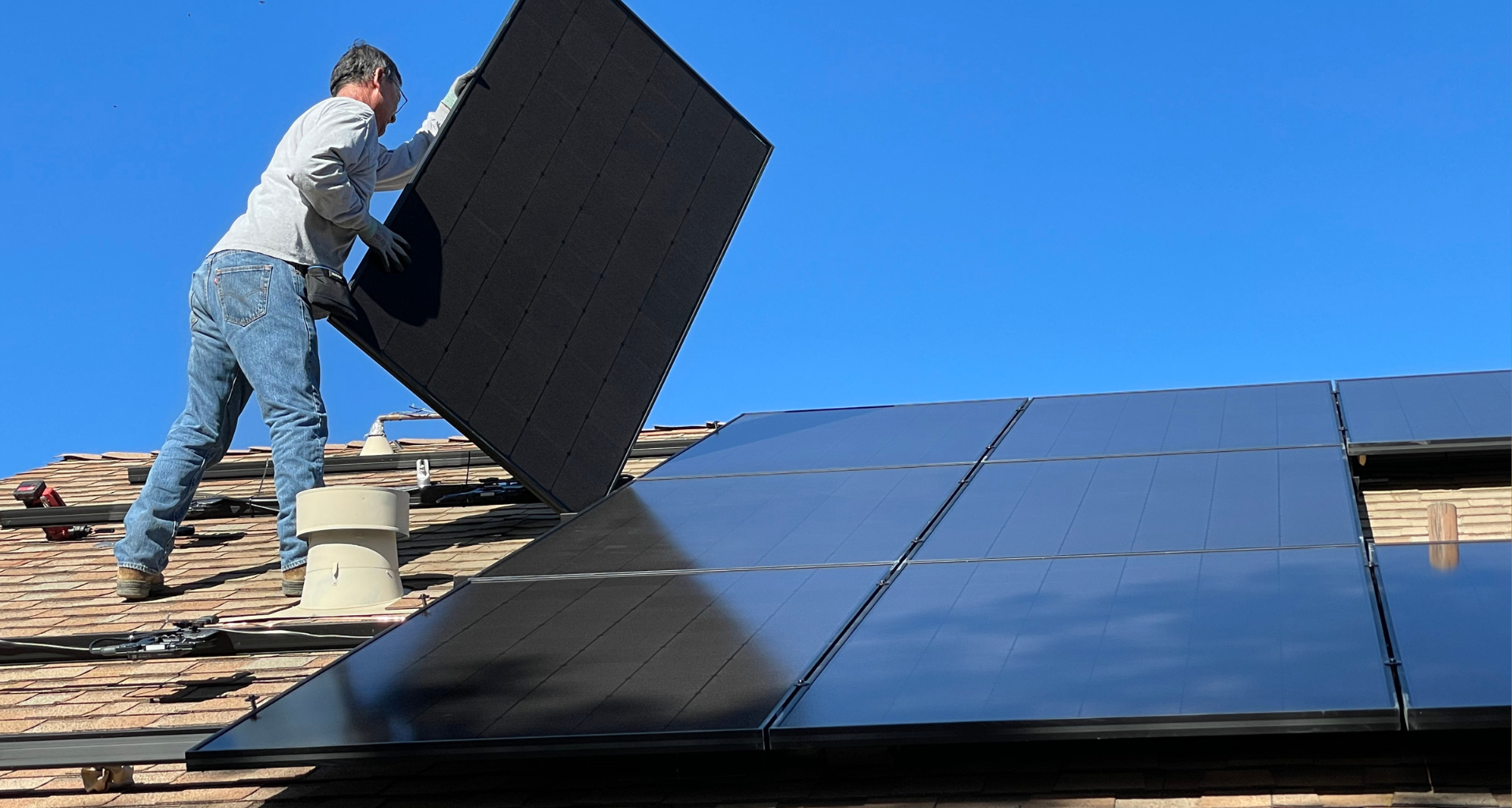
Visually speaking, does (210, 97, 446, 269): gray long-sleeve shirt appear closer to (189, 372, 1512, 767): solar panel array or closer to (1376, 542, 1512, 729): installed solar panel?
(189, 372, 1512, 767): solar panel array

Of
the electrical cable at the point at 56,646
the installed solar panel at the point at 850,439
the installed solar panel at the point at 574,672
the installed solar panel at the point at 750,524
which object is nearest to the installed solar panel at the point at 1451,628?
the installed solar panel at the point at 574,672

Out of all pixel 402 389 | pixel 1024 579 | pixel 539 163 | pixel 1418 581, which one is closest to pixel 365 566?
pixel 402 389

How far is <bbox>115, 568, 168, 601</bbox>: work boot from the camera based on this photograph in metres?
6.76

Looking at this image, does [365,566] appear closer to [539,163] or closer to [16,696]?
[16,696]

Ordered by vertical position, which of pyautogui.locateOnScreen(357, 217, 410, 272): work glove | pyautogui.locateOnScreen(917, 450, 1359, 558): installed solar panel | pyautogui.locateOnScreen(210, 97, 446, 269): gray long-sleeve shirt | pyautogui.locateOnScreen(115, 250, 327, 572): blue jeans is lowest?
pyautogui.locateOnScreen(917, 450, 1359, 558): installed solar panel

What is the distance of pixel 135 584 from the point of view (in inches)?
267

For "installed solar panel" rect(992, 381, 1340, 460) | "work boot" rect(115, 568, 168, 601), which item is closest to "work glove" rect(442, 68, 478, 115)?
"work boot" rect(115, 568, 168, 601)

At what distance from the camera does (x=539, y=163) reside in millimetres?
7160

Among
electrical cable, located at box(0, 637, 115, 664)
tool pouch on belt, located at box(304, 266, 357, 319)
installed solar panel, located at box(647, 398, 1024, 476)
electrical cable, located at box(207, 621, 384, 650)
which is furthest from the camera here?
installed solar panel, located at box(647, 398, 1024, 476)

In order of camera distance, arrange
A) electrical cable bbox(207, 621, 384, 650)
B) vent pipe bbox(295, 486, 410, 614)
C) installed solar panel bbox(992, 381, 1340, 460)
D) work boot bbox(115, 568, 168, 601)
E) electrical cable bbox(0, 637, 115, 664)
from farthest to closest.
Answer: work boot bbox(115, 568, 168, 601), installed solar panel bbox(992, 381, 1340, 460), vent pipe bbox(295, 486, 410, 614), electrical cable bbox(0, 637, 115, 664), electrical cable bbox(207, 621, 384, 650)

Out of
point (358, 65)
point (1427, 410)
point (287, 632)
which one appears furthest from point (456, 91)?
point (1427, 410)

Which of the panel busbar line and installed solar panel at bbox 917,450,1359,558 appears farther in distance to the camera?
the panel busbar line

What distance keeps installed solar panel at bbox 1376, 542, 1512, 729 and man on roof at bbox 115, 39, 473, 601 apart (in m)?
4.08

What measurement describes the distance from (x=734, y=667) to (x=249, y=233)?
3682mm
